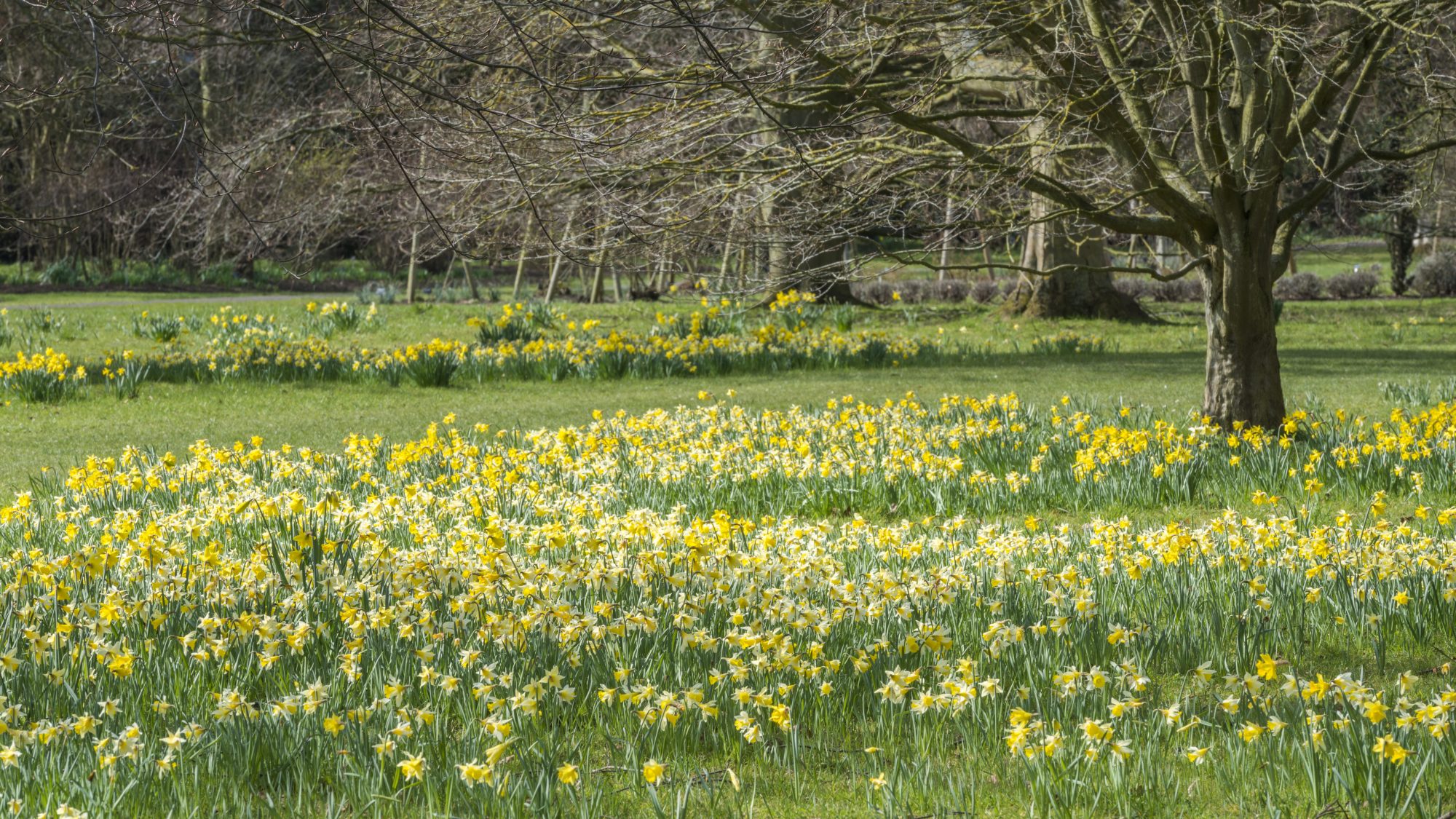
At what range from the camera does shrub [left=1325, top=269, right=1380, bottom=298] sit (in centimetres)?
2673

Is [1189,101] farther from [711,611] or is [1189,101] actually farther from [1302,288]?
[1302,288]

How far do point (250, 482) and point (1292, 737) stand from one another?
4.70 metres

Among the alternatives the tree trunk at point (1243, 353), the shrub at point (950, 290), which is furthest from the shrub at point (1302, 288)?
the tree trunk at point (1243, 353)

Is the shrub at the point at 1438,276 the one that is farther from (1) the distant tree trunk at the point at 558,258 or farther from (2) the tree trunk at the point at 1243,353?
(2) the tree trunk at the point at 1243,353

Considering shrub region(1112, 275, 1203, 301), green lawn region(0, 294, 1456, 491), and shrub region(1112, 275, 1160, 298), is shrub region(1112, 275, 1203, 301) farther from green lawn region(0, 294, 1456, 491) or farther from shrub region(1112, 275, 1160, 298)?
green lawn region(0, 294, 1456, 491)

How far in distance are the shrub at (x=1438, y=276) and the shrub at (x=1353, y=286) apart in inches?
39.4

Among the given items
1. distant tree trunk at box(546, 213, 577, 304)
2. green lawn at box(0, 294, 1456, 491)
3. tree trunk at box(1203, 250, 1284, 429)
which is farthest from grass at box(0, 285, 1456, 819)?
green lawn at box(0, 294, 1456, 491)

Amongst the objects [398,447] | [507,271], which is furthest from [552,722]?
[507,271]

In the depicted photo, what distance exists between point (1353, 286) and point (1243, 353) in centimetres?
2160

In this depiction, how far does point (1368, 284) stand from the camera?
2680 centimetres

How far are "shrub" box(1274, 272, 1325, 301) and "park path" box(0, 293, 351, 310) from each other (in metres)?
19.2

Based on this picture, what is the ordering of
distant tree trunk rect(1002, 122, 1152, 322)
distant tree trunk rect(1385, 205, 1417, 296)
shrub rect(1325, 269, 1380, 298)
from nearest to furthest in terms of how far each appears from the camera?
1. distant tree trunk rect(1002, 122, 1152, 322)
2. distant tree trunk rect(1385, 205, 1417, 296)
3. shrub rect(1325, 269, 1380, 298)

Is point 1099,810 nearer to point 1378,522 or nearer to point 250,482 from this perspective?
point 1378,522

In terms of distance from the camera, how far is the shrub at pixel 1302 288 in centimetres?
2688
